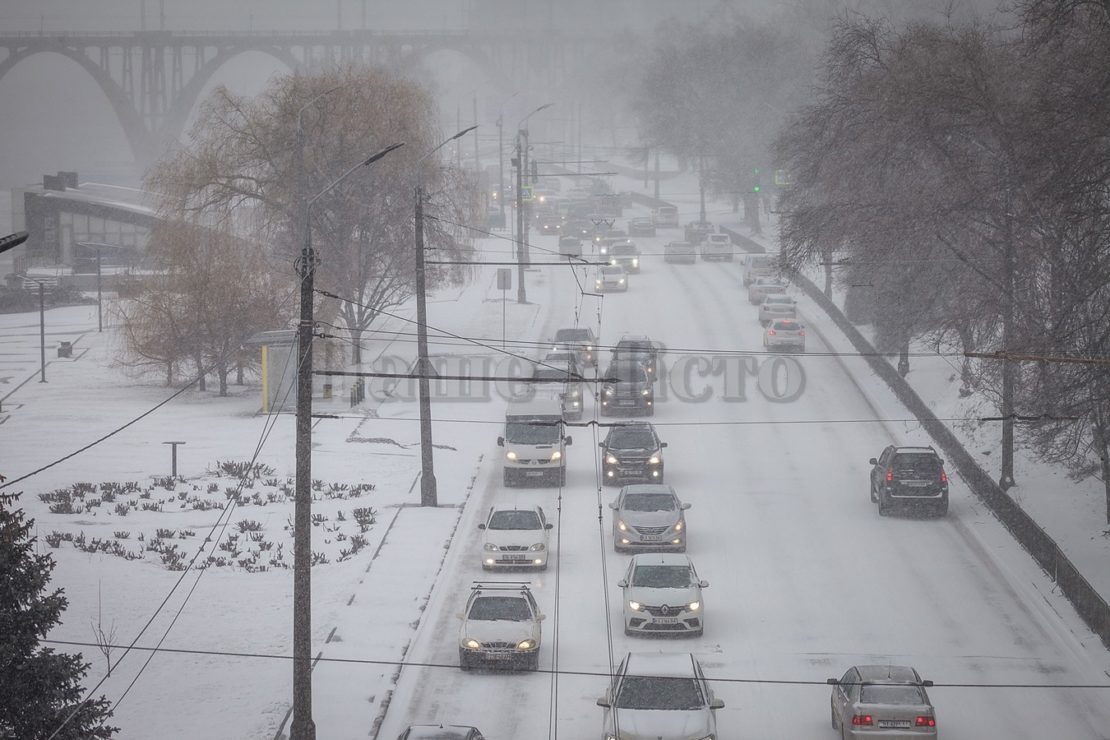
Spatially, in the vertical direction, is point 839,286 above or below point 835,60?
below

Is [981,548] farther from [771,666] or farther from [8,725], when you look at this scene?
[8,725]

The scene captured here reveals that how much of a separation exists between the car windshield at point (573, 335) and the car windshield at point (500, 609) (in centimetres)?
2490

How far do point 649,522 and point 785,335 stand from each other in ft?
72.5

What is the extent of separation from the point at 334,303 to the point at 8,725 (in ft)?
112

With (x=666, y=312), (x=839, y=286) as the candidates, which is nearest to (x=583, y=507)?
(x=666, y=312)

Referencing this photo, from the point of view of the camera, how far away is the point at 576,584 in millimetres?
25922

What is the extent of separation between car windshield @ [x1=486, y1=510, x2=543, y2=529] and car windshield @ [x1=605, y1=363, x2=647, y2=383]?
12.4 meters

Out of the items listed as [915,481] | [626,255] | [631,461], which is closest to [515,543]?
[631,461]

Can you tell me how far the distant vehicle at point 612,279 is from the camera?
203ft

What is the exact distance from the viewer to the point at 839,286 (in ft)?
200

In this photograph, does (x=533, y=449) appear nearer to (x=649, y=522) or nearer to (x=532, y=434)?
(x=532, y=434)

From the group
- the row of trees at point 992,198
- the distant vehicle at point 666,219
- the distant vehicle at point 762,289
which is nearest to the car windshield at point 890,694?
the row of trees at point 992,198

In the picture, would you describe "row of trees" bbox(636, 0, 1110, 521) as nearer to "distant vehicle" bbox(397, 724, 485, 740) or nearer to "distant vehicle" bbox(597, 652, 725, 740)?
"distant vehicle" bbox(597, 652, 725, 740)

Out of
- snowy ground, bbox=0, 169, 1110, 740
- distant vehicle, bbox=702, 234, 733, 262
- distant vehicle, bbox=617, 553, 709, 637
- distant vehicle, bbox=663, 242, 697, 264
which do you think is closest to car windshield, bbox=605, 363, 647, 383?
snowy ground, bbox=0, 169, 1110, 740
